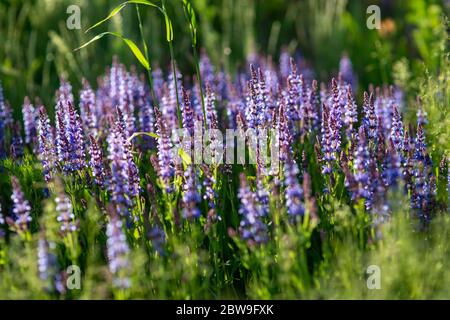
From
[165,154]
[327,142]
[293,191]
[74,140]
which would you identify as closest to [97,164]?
[74,140]

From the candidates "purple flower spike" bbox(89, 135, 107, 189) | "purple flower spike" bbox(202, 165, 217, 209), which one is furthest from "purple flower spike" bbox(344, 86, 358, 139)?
"purple flower spike" bbox(89, 135, 107, 189)

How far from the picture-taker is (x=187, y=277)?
2.92 meters

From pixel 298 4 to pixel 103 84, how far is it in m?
4.44

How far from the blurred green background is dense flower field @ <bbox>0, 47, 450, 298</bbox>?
2.08 m

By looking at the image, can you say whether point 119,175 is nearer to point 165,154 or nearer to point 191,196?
point 165,154

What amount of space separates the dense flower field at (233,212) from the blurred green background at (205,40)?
208cm

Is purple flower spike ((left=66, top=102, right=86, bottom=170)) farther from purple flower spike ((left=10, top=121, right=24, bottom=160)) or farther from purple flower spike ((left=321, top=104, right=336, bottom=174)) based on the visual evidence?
purple flower spike ((left=321, top=104, right=336, bottom=174))

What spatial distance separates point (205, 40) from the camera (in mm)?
6824

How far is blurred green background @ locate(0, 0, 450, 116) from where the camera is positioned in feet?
20.3

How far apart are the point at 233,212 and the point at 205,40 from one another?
3.75 meters

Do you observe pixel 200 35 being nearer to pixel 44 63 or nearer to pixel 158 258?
pixel 44 63

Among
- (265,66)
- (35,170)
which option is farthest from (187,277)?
(265,66)
